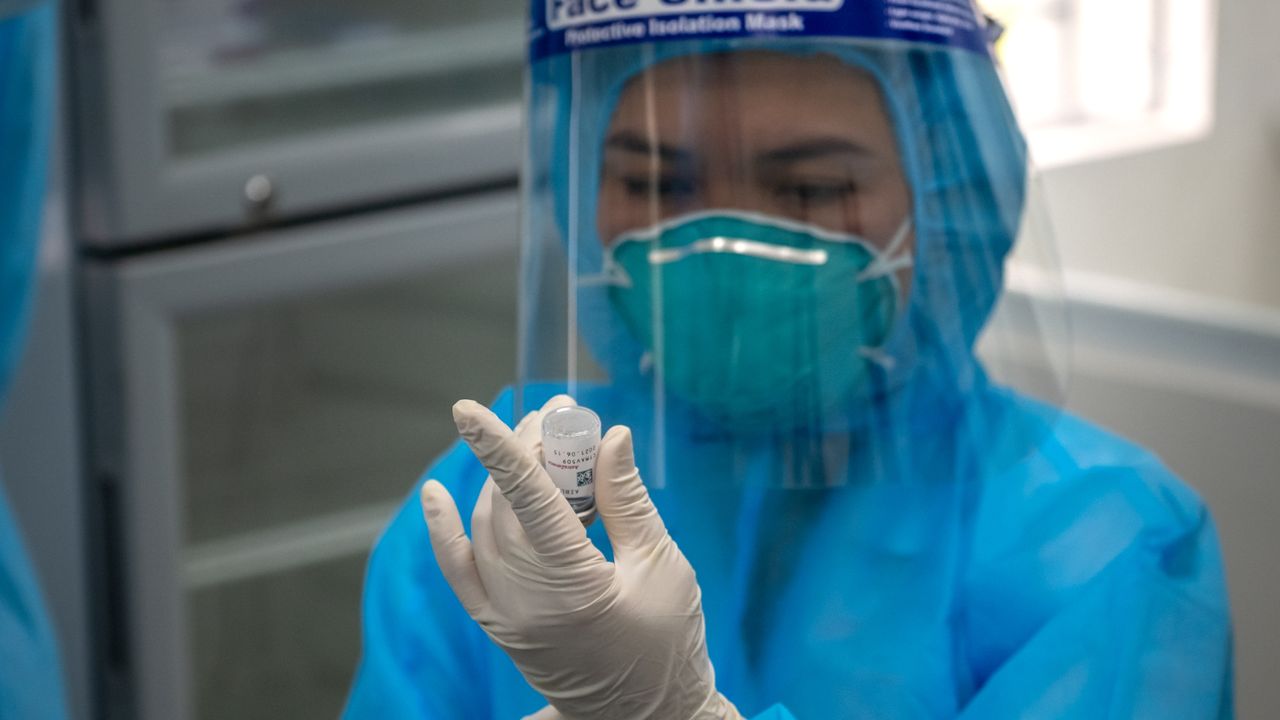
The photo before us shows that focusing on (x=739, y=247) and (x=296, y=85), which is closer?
(x=739, y=247)

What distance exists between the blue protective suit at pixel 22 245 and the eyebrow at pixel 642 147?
32.6 inches

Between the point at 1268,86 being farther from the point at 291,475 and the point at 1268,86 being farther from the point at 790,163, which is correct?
the point at 291,475

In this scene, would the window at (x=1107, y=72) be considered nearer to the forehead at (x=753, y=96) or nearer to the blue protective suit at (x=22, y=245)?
the forehead at (x=753, y=96)

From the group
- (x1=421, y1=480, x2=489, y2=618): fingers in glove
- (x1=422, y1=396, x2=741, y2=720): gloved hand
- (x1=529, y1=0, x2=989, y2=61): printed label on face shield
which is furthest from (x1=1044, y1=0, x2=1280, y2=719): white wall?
(x1=421, y1=480, x2=489, y2=618): fingers in glove

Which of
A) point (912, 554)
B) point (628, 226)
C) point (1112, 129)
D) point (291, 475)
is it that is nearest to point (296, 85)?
point (291, 475)

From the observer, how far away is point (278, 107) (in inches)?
81.3

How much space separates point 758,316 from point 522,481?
0.27 m

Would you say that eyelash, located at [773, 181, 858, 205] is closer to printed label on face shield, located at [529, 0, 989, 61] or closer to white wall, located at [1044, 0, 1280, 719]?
printed label on face shield, located at [529, 0, 989, 61]

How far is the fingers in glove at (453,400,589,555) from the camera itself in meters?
0.67

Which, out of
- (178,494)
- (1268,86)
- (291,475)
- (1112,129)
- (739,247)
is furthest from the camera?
(291,475)

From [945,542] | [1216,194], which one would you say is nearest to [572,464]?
[945,542]

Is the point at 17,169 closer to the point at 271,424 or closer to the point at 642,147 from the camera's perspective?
the point at 271,424

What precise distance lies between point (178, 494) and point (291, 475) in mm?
213

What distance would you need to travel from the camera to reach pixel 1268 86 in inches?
56.1
